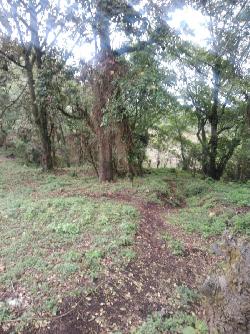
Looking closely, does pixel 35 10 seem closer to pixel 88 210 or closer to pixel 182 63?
pixel 182 63

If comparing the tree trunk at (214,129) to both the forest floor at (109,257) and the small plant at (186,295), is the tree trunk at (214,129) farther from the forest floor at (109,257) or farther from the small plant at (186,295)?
the small plant at (186,295)

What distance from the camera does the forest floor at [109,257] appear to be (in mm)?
4105

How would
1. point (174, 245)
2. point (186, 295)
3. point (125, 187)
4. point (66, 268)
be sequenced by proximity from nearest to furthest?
point (186, 295)
point (66, 268)
point (174, 245)
point (125, 187)

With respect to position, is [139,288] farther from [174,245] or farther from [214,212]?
[214,212]

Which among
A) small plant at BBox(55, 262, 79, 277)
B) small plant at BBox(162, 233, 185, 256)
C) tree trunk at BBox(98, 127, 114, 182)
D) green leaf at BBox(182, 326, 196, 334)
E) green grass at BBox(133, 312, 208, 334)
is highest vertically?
tree trunk at BBox(98, 127, 114, 182)

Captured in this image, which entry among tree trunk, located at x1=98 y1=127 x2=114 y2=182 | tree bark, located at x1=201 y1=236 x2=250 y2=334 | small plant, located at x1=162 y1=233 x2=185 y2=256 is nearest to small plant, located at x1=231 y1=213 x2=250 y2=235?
small plant, located at x1=162 y1=233 x2=185 y2=256

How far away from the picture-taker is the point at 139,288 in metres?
4.68

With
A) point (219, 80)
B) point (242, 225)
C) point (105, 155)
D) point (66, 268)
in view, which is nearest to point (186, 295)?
point (66, 268)

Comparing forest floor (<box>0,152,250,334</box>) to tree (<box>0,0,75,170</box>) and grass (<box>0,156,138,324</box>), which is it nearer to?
grass (<box>0,156,138,324</box>)

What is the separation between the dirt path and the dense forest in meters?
0.02

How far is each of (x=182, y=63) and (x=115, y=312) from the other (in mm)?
10227

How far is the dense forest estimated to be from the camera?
418 centimetres

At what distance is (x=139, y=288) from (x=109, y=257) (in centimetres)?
76

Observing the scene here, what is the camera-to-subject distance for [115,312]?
165 inches
